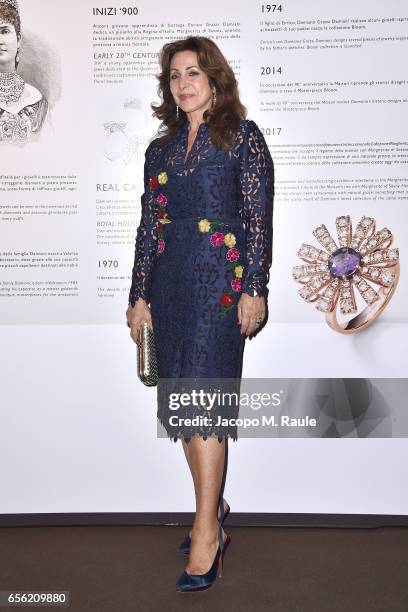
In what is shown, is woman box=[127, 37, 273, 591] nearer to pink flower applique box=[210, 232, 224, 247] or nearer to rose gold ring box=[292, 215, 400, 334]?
pink flower applique box=[210, 232, 224, 247]

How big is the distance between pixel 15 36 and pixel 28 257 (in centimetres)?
90

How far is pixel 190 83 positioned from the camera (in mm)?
2527

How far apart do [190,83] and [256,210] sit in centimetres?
51

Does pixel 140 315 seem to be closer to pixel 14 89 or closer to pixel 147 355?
pixel 147 355

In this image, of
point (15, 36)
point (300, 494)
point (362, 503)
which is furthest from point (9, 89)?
point (362, 503)

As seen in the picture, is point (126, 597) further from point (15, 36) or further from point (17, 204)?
point (15, 36)

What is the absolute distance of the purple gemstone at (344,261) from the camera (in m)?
2.98

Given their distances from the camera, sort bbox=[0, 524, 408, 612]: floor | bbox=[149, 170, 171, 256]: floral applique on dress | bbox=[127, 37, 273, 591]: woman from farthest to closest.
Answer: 1. bbox=[149, 170, 171, 256]: floral applique on dress
2. bbox=[127, 37, 273, 591]: woman
3. bbox=[0, 524, 408, 612]: floor

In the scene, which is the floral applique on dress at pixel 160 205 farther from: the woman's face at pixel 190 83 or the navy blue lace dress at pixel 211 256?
the woman's face at pixel 190 83

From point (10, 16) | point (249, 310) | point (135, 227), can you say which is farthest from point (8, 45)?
point (249, 310)

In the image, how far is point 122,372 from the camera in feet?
10.1

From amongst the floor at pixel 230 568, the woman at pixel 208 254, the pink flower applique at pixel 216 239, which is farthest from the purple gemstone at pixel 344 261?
the floor at pixel 230 568

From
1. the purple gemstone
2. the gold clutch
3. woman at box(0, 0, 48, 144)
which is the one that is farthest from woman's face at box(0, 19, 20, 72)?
the purple gemstone

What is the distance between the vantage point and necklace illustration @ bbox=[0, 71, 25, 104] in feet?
9.71
